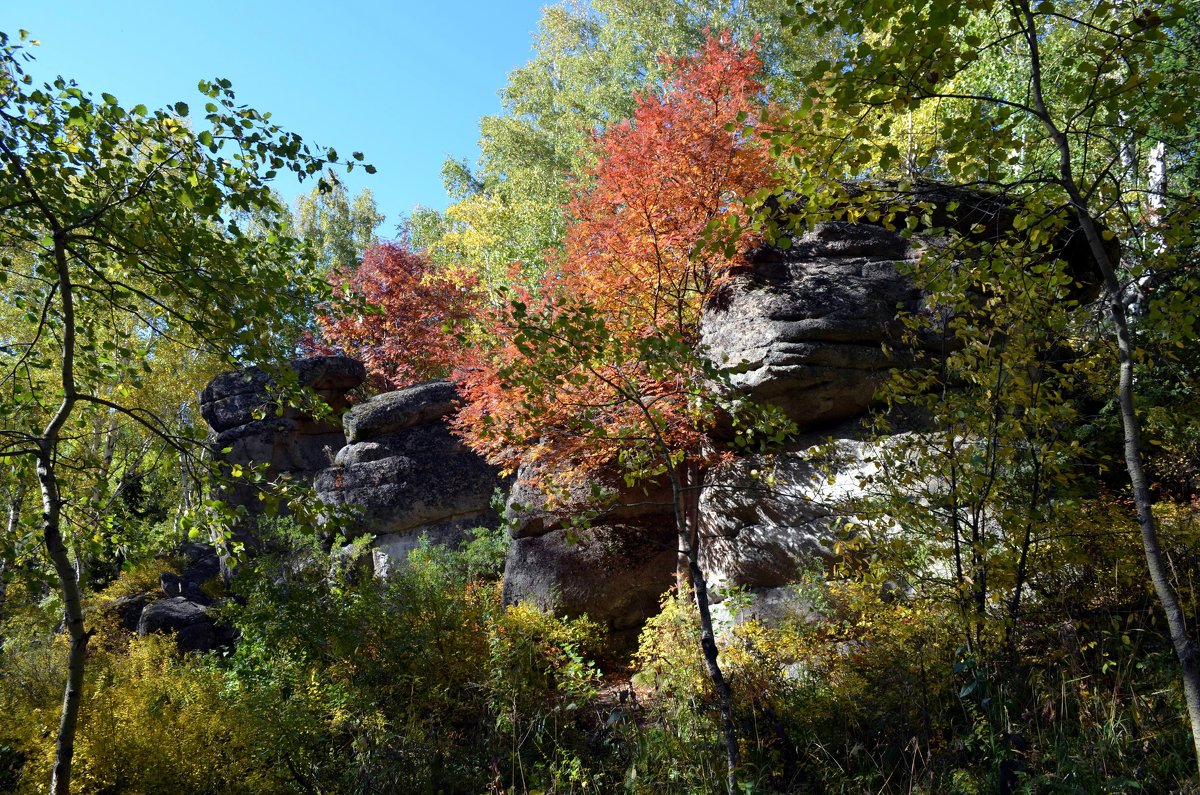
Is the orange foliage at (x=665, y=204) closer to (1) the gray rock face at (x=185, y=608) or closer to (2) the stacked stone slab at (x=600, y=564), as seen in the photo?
(2) the stacked stone slab at (x=600, y=564)

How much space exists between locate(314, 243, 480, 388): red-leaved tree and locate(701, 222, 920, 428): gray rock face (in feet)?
31.6

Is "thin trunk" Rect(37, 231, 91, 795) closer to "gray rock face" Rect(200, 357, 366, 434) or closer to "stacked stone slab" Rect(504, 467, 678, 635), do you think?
"stacked stone slab" Rect(504, 467, 678, 635)

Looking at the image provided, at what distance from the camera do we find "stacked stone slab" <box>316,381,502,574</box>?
1243 centimetres

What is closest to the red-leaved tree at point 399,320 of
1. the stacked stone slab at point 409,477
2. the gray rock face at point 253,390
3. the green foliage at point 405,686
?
the gray rock face at point 253,390

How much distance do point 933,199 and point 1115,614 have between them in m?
5.17

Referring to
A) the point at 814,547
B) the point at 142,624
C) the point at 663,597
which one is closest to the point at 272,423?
the point at 142,624

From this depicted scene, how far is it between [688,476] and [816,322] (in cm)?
214

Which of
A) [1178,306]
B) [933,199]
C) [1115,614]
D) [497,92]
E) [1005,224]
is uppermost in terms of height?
[497,92]

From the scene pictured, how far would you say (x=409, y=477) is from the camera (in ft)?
41.4

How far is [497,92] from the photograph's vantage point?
23438 millimetres

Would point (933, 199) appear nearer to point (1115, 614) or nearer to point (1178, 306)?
point (1115, 614)

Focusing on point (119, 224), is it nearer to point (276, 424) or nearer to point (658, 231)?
point (658, 231)

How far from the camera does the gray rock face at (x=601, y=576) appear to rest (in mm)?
8891

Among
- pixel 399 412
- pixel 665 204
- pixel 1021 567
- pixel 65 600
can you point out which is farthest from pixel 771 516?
pixel 399 412
